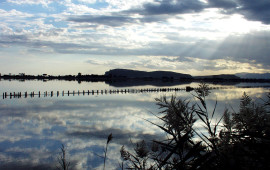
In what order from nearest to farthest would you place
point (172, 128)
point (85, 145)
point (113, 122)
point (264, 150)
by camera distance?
point (264, 150) < point (172, 128) < point (85, 145) < point (113, 122)

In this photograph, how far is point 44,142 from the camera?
1405 centimetres

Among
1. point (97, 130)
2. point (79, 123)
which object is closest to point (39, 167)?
point (97, 130)

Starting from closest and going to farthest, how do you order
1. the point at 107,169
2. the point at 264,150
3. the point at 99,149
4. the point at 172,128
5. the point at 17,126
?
the point at 264,150 → the point at 172,128 → the point at 107,169 → the point at 99,149 → the point at 17,126

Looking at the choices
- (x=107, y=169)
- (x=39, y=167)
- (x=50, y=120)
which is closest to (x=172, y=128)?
(x=107, y=169)

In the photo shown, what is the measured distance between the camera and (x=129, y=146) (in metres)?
13.1

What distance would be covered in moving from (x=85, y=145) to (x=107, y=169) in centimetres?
338

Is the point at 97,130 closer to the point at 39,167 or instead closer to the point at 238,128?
the point at 39,167

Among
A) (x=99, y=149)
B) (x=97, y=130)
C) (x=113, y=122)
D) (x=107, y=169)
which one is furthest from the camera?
(x=113, y=122)

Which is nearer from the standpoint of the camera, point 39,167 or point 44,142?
point 39,167

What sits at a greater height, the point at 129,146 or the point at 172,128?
the point at 172,128

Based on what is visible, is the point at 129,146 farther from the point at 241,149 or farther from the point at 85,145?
the point at 241,149

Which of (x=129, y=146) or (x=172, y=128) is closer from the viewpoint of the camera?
(x=172, y=128)

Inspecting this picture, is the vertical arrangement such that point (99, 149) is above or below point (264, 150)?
below

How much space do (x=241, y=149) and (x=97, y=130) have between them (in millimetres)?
15752
